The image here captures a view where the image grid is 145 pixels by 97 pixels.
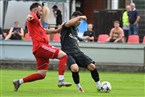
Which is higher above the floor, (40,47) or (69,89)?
(40,47)

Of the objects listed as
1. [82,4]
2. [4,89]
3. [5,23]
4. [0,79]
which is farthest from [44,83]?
[82,4]

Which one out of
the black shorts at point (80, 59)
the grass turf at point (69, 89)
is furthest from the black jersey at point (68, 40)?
the grass turf at point (69, 89)

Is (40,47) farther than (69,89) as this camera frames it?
No

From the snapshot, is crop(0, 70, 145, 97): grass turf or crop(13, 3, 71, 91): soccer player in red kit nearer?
crop(0, 70, 145, 97): grass turf

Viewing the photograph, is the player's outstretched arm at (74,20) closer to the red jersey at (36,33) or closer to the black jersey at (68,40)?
the black jersey at (68,40)

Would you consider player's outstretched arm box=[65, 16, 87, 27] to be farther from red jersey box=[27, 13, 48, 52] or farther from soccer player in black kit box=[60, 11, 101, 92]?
red jersey box=[27, 13, 48, 52]

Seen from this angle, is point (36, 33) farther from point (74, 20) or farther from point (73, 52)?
point (73, 52)

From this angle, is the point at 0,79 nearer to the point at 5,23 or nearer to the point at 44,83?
the point at 44,83

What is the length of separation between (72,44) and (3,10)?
1734 centimetres

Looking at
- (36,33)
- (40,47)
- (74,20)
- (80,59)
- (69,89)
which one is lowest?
(69,89)

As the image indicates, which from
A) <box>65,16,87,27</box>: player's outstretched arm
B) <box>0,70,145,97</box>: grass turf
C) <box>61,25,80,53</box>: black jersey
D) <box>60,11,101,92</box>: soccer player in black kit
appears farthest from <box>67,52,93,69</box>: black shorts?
<box>65,16,87,27</box>: player's outstretched arm

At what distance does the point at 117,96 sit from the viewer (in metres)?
16.6

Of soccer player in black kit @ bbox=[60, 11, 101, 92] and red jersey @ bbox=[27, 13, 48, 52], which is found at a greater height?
red jersey @ bbox=[27, 13, 48, 52]

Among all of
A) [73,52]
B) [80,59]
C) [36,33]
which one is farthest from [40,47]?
[80,59]
